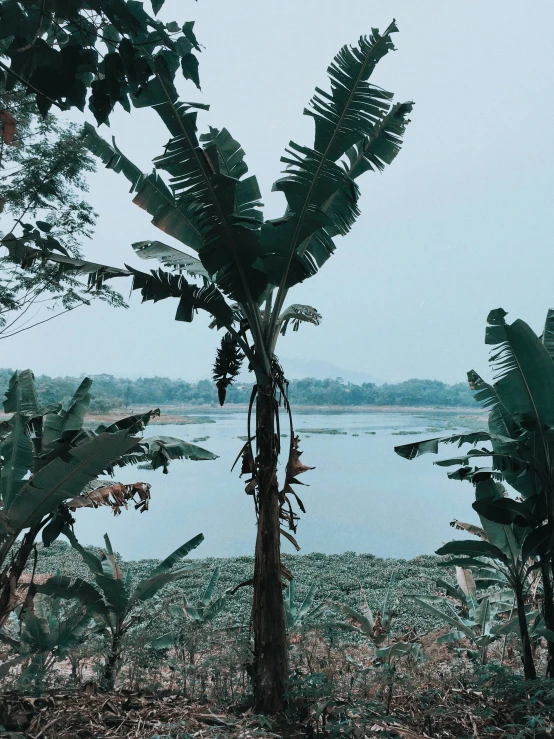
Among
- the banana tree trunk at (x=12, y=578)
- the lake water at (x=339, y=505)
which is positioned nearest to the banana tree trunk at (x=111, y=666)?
the banana tree trunk at (x=12, y=578)

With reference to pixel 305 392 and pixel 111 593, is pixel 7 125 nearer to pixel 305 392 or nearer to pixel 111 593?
pixel 111 593

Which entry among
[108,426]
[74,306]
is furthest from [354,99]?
[74,306]

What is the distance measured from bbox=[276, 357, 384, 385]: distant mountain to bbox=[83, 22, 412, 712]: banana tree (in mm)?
186

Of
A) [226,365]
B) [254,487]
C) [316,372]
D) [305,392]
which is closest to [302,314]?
[226,365]

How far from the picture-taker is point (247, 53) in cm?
312

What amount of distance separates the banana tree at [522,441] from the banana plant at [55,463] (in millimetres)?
1247

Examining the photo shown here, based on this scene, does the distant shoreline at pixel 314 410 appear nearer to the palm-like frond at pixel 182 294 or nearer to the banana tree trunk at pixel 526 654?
the palm-like frond at pixel 182 294

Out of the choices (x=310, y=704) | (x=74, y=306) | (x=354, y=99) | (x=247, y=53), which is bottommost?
(x=310, y=704)

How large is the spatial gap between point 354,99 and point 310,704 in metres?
2.35

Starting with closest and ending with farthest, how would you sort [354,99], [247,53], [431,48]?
[354,99] → [247,53] → [431,48]

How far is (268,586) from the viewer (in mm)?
2088

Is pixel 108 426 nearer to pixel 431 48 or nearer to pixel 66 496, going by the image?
pixel 66 496

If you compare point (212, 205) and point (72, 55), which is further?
point (212, 205)

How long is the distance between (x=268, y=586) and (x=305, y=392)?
12.2 ft
